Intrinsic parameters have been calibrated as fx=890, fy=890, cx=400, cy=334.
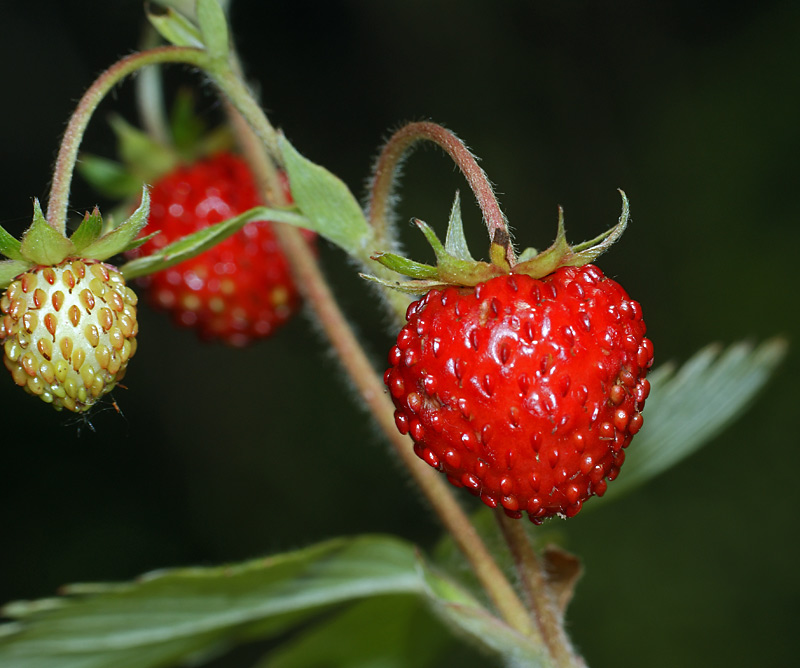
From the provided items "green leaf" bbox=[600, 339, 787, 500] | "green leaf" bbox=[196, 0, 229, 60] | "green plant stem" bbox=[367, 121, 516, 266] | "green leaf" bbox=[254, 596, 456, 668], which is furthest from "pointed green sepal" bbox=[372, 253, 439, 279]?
"green leaf" bbox=[254, 596, 456, 668]

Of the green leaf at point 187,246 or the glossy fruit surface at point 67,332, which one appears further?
the green leaf at point 187,246

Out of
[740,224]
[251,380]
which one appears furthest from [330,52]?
[740,224]

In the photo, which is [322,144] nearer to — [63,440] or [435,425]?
[63,440]

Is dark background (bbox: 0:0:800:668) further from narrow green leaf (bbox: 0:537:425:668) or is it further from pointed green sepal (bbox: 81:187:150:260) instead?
pointed green sepal (bbox: 81:187:150:260)

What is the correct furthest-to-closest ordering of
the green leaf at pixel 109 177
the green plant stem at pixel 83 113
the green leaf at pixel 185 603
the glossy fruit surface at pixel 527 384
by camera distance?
the green leaf at pixel 109 177 < the green leaf at pixel 185 603 < the green plant stem at pixel 83 113 < the glossy fruit surface at pixel 527 384

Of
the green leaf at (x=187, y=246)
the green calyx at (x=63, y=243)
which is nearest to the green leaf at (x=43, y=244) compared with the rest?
the green calyx at (x=63, y=243)

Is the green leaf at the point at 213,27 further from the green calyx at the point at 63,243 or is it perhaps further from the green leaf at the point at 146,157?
the green leaf at the point at 146,157

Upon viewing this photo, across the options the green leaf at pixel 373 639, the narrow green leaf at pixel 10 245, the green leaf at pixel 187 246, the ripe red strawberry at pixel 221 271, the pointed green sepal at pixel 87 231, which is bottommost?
the green leaf at pixel 373 639
